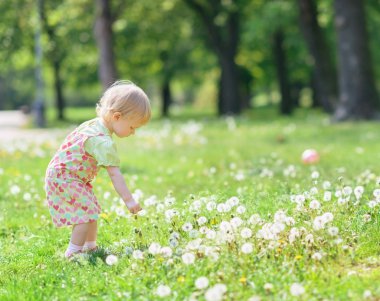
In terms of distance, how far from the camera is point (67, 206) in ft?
17.2

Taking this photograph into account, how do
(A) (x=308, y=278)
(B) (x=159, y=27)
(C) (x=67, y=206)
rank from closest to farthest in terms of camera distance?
1. (A) (x=308, y=278)
2. (C) (x=67, y=206)
3. (B) (x=159, y=27)

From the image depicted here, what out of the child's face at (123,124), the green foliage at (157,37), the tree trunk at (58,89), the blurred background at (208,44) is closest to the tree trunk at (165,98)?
the blurred background at (208,44)

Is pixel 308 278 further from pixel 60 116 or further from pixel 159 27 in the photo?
pixel 60 116

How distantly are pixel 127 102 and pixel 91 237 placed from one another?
1183 mm

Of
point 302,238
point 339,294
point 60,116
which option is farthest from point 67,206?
point 60,116

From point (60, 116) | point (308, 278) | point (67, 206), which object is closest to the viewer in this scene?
point (308, 278)

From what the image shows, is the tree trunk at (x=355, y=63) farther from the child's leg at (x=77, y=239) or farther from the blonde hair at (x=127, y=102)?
the child's leg at (x=77, y=239)

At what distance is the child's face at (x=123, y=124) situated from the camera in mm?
5211

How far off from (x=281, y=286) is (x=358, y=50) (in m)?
16.5

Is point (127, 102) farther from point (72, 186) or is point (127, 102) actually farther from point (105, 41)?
point (105, 41)

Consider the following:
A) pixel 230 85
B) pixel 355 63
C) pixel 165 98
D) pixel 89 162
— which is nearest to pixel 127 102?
pixel 89 162

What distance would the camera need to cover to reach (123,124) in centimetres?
524

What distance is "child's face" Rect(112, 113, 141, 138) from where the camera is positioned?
205 inches

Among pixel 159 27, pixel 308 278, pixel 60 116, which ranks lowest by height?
pixel 60 116
